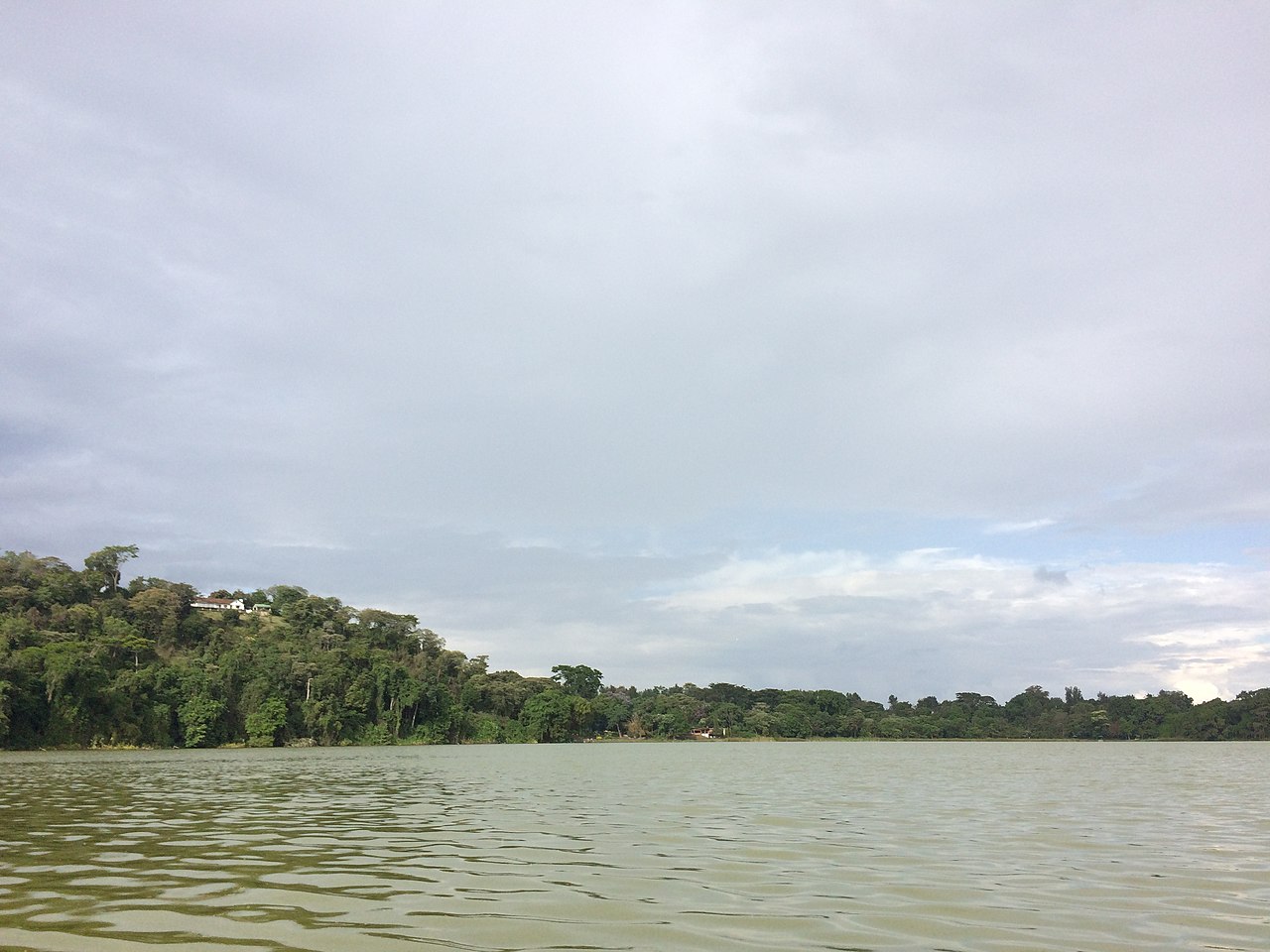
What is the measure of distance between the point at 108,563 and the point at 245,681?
198 feet

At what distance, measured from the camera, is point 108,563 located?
16162 centimetres

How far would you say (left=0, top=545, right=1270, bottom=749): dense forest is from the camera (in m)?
96.9

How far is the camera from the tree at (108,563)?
159750 millimetres

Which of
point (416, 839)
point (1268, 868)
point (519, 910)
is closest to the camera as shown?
point (519, 910)

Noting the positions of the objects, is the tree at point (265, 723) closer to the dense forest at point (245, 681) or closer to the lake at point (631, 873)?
the dense forest at point (245, 681)

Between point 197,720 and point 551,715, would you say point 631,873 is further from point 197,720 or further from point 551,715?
point 551,715

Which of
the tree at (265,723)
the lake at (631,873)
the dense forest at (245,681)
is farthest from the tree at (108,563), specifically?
the lake at (631,873)

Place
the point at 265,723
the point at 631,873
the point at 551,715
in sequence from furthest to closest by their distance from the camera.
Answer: the point at 551,715
the point at 265,723
the point at 631,873

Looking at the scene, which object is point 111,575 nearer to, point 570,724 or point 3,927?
point 570,724

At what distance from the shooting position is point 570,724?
170 metres

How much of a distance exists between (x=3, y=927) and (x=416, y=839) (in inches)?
357

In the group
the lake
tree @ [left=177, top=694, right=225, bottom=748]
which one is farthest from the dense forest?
the lake

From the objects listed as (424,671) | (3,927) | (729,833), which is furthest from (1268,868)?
(424,671)

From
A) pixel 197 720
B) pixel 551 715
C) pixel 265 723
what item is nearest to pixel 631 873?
pixel 197 720
